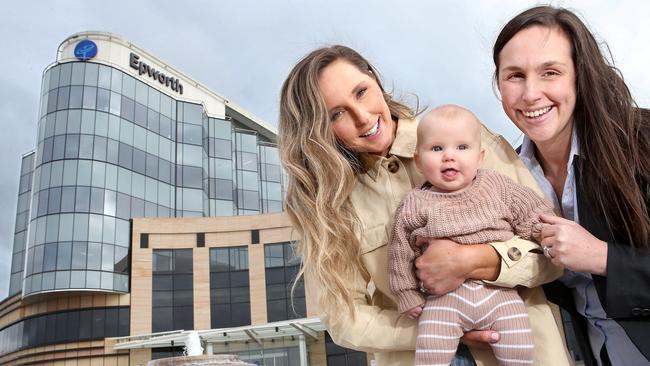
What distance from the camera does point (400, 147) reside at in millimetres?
2842

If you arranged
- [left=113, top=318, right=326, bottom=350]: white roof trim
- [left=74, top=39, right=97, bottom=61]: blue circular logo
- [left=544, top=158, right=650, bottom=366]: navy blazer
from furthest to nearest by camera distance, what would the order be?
1. [left=74, top=39, right=97, bottom=61]: blue circular logo
2. [left=113, top=318, right=326, bottom=350]: white roof trim
3. [left=544, top=158, right=650, bottom=366]: navy blazer

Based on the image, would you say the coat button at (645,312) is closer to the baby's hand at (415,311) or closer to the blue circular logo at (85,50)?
the baby's hand at (415,311)

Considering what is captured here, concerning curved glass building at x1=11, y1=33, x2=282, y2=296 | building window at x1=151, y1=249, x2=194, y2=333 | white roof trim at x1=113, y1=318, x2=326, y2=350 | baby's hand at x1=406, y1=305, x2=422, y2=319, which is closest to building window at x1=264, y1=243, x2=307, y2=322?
white roof trim at x1=113, y1=318, x2=326, y2=350

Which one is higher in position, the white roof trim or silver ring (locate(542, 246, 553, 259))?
the white roof trim

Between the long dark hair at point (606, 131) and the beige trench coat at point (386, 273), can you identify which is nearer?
the long dark hair at point (606, 131)

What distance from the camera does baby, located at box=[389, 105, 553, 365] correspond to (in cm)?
232

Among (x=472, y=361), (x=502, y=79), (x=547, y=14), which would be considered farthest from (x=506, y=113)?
(x=472, y=361)

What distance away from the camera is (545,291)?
2.70m

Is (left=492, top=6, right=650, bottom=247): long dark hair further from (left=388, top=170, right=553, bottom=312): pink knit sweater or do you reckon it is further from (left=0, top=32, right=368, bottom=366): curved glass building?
(left=0, top=32, right=368, bottom=366): curved glass building

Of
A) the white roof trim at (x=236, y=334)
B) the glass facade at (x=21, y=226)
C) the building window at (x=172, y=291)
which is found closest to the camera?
the white roof trim at (x=236, y=334)

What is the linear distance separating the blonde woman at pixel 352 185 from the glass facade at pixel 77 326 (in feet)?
115

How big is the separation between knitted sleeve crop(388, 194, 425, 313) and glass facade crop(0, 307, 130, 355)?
35.5 meters

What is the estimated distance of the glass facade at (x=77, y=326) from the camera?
114 ft

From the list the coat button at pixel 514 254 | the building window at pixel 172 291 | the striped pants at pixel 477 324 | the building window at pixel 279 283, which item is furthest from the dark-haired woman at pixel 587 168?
the building window at pixel 172 291
